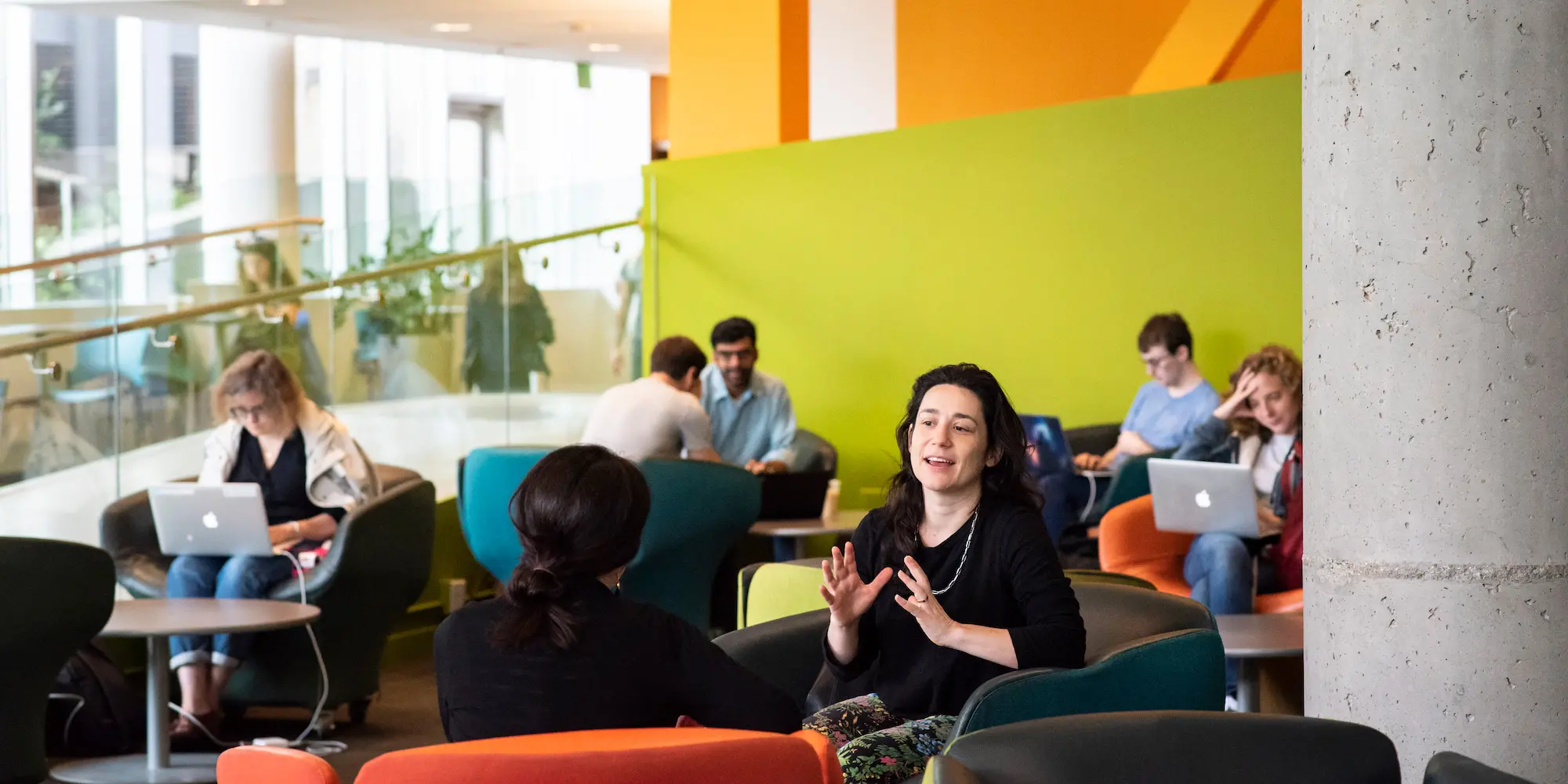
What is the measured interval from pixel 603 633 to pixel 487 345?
5238 millimetres

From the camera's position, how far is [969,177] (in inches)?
284

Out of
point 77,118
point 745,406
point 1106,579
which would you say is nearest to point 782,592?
point 1106,579

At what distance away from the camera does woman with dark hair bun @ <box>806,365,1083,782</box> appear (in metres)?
2.88

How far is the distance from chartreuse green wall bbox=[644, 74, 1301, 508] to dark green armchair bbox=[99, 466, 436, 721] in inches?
82.3

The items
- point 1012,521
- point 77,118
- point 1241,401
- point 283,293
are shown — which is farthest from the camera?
point 77,118

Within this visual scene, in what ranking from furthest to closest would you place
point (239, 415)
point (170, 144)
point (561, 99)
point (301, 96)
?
point (561, 99)
point (301, 96)
point (170, 144)
point (239, 415)

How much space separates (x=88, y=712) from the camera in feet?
17.7

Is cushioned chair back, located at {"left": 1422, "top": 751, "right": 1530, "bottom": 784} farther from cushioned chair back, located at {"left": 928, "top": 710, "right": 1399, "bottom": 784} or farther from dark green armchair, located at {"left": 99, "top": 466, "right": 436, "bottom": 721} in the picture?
dark green armchair, located at {"left": 99, "top": 466, "right": 436, "bottom": 721}

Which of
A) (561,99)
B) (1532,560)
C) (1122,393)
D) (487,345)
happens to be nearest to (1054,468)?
(1122,393)

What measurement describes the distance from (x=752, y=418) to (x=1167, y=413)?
1.76 metres

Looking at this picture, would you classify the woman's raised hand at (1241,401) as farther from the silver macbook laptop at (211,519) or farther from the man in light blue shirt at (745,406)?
the silver macbook laptop at (211,519)

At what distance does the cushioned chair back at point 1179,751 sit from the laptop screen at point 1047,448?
457 centimetres

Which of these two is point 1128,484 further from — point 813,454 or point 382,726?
point 382,726

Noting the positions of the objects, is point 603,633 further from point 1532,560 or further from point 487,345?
point 487,345
